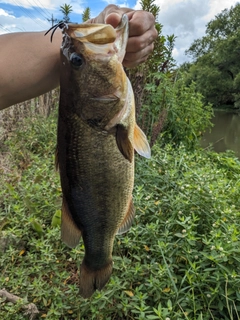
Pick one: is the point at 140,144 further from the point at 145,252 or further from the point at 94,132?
the point at 145,252

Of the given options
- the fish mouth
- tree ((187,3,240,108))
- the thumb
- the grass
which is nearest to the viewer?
the fish mouth

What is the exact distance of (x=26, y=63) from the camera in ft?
4.85

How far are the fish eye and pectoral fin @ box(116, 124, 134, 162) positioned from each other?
27 cm

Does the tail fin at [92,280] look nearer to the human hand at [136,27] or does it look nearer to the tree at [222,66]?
the human hand at [136,27]

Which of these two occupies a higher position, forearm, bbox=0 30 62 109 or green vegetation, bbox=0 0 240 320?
forearm, bbox=0 30 62 109

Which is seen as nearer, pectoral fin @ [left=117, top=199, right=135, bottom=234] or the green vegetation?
pectoral fin @ [left=117, top=199, right=135, bottom=234]

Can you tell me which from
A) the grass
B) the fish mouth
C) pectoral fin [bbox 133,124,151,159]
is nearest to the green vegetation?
the grass

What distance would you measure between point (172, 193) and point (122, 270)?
Answer: 899 millimetres

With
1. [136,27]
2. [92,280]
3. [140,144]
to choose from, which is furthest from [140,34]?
[92,280]

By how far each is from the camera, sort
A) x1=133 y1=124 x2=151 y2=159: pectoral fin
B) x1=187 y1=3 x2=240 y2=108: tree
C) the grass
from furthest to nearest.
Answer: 1. x1=187 y1=3 x2=240 y2=108: tree
2. the grass
3. x1=133 y1=124 x2=151 y2=159: pectoral fin

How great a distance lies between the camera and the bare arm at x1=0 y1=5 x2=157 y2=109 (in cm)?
146

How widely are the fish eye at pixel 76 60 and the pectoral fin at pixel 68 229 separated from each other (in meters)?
0.52

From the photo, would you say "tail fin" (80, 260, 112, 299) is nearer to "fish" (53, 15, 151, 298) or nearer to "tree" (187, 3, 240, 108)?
"fish" (53, 15, 151, 298)

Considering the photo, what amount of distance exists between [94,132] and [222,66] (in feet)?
126
